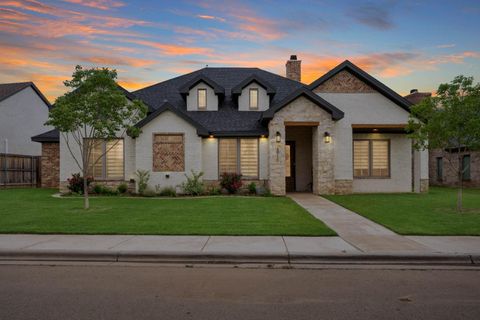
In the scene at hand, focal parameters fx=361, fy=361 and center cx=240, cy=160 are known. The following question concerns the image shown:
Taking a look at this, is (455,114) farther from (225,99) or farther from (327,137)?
(225,99)

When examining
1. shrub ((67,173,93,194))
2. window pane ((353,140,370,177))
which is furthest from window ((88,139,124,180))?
window pane ((353,140,370,177))

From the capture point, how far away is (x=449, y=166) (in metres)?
27.2

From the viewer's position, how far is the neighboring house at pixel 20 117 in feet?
87.0

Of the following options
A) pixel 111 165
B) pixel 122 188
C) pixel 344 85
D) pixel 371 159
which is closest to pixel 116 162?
pixel 111 165

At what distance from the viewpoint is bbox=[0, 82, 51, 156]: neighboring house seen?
26.5 m

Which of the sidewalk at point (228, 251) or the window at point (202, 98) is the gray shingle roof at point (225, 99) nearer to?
the window at point (202, 98)

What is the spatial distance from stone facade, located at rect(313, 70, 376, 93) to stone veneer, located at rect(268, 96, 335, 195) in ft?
5.91

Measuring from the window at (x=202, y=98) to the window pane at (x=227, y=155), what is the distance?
3.02 meters

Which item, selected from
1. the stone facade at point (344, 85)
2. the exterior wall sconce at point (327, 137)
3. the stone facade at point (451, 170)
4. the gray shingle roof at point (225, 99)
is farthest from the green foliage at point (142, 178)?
the stone facade at point (451, 170)

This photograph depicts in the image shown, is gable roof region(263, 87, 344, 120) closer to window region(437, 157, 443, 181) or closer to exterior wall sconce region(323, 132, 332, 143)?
exterior wall sconce region(323, 132, 332, 143)

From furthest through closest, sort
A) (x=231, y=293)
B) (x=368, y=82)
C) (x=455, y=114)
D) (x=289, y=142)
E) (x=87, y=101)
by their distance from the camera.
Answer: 1. (x=289, y=142)
2. (x=368, y=82)
3. (x=87, y=101)
4. (x=455, y=114)
5. (x=231, y=293)

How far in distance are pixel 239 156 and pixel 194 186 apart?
286 centimetres

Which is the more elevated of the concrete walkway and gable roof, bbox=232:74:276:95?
gable roof, bbox=232:74:276:95

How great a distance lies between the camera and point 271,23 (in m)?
17.3
